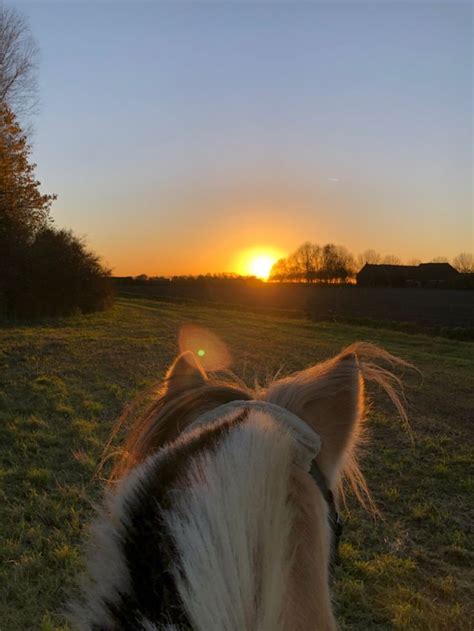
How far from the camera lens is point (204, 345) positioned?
14.7 meters

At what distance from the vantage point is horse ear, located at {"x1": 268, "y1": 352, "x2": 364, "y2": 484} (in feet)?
4.52

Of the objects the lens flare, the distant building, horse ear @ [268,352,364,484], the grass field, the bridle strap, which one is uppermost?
the distant building

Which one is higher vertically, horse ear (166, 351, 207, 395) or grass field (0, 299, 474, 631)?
horse ear (166, 351, 207, 395)

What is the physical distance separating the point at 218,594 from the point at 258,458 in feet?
0.65

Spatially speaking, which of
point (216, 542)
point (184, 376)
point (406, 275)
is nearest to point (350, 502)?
point (184, 376)

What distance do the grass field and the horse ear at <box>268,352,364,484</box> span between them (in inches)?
25.5

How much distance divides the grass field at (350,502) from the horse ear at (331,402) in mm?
648

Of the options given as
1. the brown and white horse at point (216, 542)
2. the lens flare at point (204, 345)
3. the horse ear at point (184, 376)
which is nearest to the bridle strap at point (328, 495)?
the brown and white horse at point (216, 542)

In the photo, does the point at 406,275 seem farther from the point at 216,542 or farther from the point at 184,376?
the point at 216,542

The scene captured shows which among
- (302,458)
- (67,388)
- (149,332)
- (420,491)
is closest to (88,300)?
(149,332)

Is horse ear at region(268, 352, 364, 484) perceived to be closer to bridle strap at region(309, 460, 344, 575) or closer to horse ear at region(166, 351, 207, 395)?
bridle strap at region(309, 460, 344, 575)

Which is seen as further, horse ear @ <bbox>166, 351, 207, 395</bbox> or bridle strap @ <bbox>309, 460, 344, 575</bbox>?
horse ear @ <bbox>166, 351, 207, 395</bbox>

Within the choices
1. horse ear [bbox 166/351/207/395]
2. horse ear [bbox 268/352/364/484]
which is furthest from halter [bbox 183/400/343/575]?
horse ear [bbox 166/351/207/395]

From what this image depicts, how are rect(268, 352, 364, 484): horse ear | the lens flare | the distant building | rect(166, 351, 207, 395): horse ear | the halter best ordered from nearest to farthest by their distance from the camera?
the halter < rect(268, 352, 364, 484): horse ear < rect(166, 351, 207, 395): horse ear < the lens flare < the distant building
